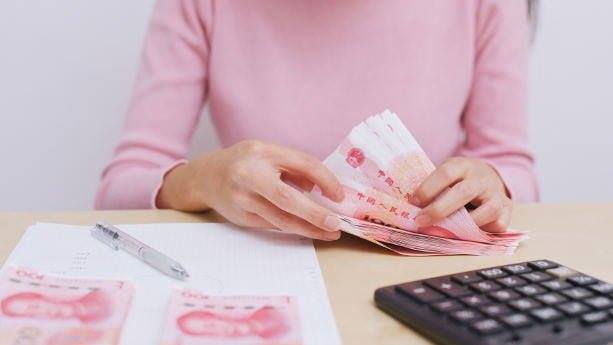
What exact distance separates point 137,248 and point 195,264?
5 centimetres

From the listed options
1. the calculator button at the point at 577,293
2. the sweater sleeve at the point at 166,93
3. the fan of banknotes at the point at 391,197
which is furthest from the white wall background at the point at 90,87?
the calculator button at the point at 577,293

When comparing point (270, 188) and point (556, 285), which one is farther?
point (270, 188)

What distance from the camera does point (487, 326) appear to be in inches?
15.0

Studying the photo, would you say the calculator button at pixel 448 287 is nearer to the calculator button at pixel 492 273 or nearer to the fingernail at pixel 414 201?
the calculator button at pixel 492 273

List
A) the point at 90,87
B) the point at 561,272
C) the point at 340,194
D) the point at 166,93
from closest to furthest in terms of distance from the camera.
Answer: the point at 561,272
the point at 340,194
the point at 166,93
the point at 90,87

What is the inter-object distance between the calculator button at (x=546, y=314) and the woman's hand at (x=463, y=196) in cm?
19

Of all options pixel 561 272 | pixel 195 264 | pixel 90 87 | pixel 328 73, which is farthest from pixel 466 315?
pixel 90 87

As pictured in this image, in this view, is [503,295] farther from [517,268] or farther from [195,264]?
[195,264]

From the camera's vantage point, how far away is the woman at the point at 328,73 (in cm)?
91

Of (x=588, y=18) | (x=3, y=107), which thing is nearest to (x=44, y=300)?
(x=3, y=107)

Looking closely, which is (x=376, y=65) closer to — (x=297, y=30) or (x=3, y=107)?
(x=297, y=30)

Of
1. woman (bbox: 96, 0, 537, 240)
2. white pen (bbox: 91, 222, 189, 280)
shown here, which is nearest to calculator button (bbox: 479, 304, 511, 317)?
white pen (bbox: 91, 222, 189, 280)

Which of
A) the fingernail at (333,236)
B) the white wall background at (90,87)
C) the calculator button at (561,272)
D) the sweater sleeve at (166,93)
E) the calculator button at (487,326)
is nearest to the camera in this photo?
the calculator button at (487,326)

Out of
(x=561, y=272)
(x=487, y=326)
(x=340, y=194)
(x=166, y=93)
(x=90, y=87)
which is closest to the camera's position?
(x=487, y=326)
